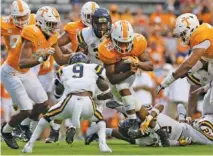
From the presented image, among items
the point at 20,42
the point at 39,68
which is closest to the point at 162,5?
the point at 39,68

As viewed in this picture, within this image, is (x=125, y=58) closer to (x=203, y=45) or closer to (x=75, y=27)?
(x=203, y=45)

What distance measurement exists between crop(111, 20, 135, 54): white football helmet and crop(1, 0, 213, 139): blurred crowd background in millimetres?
4752

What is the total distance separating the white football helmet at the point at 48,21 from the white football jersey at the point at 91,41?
649mm

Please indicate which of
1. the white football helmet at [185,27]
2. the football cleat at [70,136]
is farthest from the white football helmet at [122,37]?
the football cleat at [70,136]

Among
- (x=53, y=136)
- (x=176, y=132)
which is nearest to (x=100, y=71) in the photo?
(x=176, y=132)

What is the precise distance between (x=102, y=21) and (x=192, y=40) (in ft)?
3.93

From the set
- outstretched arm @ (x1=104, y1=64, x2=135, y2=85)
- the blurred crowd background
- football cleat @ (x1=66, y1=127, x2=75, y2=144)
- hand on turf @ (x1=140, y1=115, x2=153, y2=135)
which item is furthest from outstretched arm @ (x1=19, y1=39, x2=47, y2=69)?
the blurred crowd background

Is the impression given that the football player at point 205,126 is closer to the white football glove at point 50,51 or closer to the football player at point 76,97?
the football player at point 76,97

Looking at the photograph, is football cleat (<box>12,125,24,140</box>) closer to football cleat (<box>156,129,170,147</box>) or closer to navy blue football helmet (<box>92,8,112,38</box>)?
navy blue football helmet (<box>92,8,112,38</box>)

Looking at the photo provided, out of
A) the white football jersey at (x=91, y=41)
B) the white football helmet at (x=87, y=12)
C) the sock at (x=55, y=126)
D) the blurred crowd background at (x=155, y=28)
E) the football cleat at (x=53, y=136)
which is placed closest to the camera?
the sock at (x=55, y=126)

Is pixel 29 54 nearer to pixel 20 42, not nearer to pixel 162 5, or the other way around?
pixel 20 42

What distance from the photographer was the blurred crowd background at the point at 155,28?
613 inches

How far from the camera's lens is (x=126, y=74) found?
34.0ft

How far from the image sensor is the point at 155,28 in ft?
62.9
